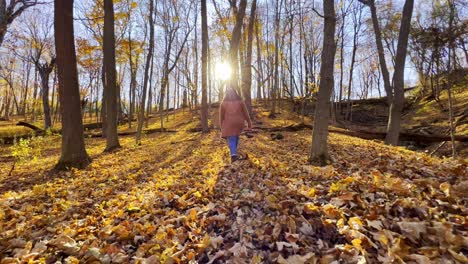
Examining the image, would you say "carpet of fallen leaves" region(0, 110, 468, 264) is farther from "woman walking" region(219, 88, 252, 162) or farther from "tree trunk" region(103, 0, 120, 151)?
"tree trunk" region(103, 0, 120, 151)

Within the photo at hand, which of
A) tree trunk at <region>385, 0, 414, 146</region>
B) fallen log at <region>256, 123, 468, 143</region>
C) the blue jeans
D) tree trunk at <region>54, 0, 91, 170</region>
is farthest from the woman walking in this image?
fallen log at <region>256, 123, 468, 143</region>

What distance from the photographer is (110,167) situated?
6.87 metres

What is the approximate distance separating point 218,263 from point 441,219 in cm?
212

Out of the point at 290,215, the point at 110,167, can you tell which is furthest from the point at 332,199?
the point at 110,167

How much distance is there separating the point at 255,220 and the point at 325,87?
3.47 metres

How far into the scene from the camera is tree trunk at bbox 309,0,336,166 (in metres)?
5.32

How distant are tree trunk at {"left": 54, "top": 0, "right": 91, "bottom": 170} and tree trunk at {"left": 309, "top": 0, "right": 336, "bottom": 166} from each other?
590cm

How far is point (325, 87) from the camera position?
528 centimetres

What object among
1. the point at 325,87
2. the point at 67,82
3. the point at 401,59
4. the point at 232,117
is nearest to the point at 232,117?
the point at 232,117

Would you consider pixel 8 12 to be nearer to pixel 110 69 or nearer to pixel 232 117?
pixel 110 69

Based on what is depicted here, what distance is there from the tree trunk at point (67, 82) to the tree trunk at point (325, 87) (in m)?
5.90

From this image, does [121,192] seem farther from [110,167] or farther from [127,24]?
[127,24]

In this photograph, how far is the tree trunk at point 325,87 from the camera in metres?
5.32

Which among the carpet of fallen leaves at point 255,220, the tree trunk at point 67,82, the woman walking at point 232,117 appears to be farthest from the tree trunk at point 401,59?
the tree trunk at point 67,82
